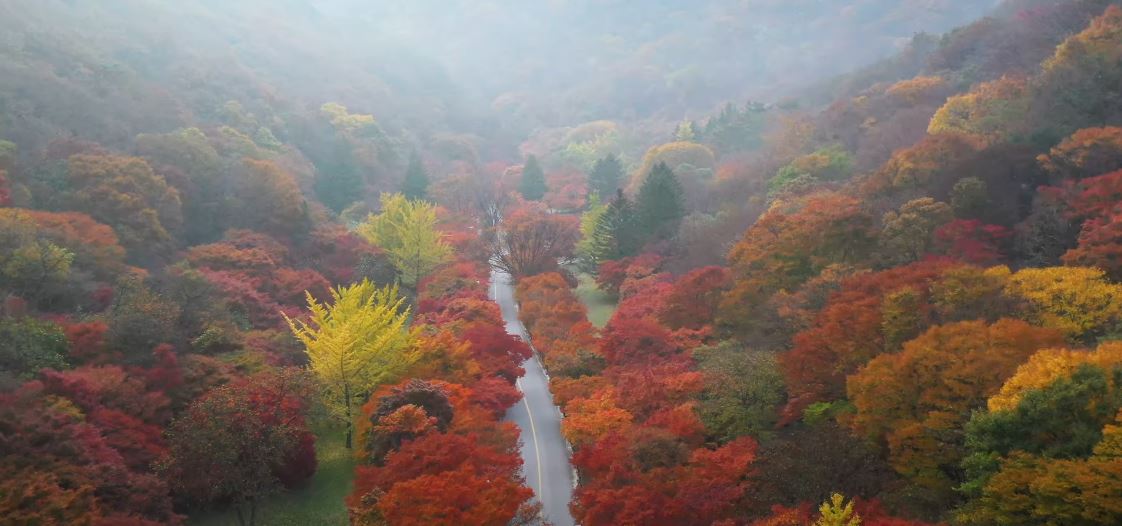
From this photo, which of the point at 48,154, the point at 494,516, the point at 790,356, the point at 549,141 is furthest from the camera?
the point at 549,141

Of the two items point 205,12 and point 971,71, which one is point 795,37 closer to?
point 971,71

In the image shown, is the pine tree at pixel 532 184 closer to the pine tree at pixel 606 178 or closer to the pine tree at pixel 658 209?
the pine tree at pixel 606 178

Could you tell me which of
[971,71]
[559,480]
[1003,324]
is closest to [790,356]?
[1003,324]

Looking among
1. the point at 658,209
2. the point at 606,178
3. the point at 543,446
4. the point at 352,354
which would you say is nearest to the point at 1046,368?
the point at 543,446

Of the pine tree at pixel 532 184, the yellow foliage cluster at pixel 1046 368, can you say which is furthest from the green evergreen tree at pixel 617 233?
the yellow foliage cluster at pixel 1046 368

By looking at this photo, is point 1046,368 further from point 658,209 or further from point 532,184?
point 532,184

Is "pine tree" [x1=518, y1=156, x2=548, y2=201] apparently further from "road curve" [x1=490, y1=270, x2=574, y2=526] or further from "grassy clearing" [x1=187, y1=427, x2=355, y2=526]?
"grassy clearing" [x1=187, y1=427, x2=355, y2=526]

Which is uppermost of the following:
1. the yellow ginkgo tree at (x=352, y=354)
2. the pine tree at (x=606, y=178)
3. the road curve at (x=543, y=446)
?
the pine tree at (x=606, y=178)
